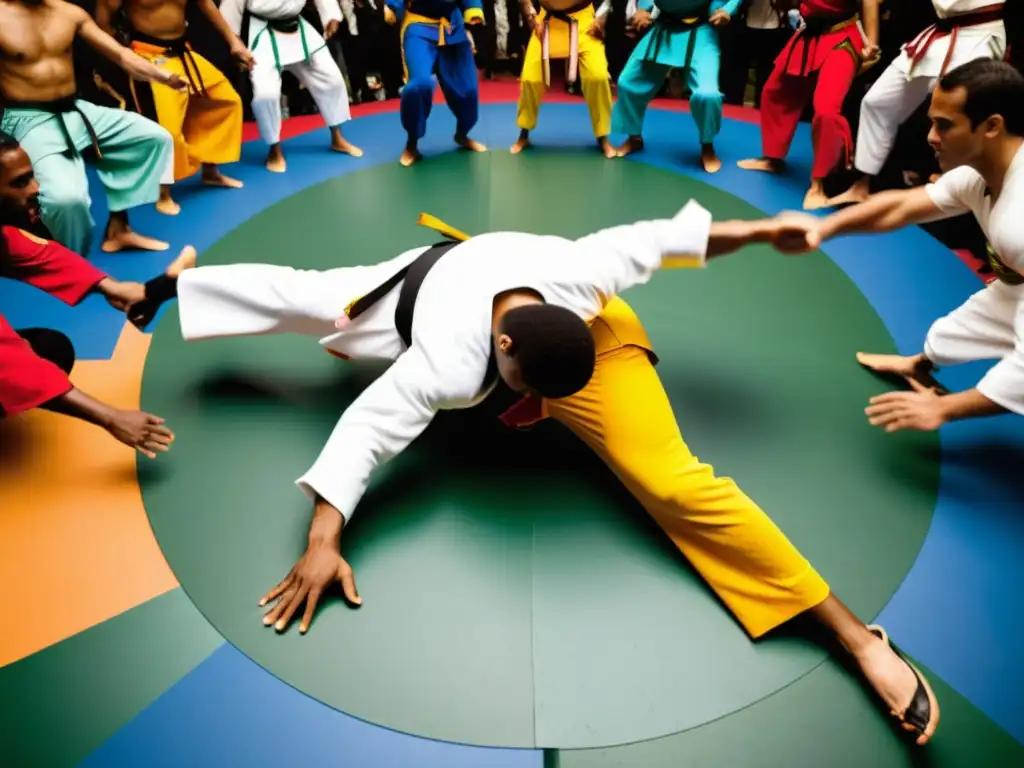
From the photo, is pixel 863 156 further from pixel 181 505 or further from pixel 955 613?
pixel 181 505

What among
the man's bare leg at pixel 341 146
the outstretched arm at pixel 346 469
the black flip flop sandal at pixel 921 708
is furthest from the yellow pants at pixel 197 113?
the black flip flop sandal at pixel 921 708

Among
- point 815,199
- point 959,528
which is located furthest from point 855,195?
point 959,528

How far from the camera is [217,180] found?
516cm

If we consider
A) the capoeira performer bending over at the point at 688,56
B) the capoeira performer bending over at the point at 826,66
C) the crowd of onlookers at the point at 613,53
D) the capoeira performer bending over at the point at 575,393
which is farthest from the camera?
the crowd of onlookers at the point at 613,53

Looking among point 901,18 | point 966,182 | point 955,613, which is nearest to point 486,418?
point 955,613

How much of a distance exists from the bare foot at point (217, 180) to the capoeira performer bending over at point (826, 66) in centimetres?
392

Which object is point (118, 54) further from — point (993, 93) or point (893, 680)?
point (893, 680)

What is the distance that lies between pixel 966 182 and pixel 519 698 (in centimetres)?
263

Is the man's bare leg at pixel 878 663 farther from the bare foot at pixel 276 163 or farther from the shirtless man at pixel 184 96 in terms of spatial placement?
the bare foot at pixel 276 163

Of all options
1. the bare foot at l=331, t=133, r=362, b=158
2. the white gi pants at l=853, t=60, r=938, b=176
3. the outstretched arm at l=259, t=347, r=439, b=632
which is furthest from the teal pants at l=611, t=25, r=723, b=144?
the outstretched arm at l=259, t=347, r=439, b=632

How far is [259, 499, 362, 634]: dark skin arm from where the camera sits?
2.42m

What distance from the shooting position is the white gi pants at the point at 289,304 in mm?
2967

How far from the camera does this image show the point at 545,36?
17.8ft

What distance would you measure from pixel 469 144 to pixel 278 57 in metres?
1.54
